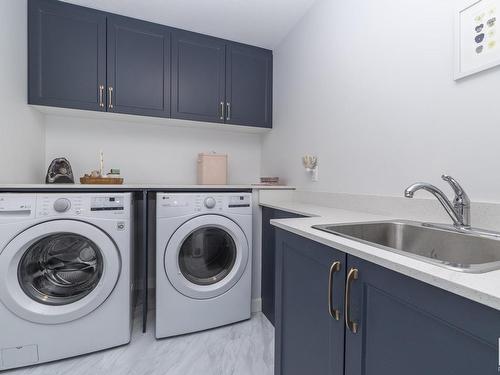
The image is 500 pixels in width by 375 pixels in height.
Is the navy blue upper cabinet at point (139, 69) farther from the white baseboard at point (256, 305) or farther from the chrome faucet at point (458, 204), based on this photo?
the chrome faucet at point (458, 204)

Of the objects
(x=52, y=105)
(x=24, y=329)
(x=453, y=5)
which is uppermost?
(x=453, y=5)

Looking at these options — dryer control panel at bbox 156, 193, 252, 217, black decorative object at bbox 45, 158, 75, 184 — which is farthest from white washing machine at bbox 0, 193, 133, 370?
black decorative object at bbox 45, 158, 75, 184

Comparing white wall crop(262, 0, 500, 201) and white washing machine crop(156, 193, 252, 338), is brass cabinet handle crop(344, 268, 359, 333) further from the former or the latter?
white washing machine crop(156, 193, 252, 338)

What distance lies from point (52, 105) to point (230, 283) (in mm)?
1880

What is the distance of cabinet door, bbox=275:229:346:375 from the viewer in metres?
0.78

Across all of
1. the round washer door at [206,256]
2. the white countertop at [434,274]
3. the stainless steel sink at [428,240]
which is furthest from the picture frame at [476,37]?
the round washer door at [206,256]

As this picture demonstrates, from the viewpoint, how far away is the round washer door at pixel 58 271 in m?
1.36

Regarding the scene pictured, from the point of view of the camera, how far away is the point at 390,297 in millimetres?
607

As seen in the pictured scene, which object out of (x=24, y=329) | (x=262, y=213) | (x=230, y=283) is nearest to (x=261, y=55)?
(x=262, y=213)

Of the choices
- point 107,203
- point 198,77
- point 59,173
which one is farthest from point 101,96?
point 107,203

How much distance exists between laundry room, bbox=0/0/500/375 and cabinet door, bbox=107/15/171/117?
2cm

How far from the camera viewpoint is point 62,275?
61.4 inches

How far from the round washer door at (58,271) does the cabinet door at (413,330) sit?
1420 millimetres

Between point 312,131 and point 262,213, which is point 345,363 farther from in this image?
point 312,131
